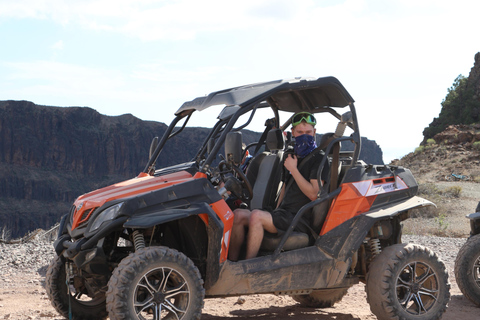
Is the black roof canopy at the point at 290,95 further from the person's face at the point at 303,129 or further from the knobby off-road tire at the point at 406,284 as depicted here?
the knobby off-road tire at the point at 406,284

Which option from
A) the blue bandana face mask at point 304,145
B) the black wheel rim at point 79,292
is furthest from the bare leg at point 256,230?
the black wheel rim at point 79,292

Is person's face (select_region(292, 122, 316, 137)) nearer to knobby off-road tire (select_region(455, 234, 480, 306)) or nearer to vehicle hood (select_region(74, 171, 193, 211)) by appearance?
vehicle hood (select_region(74, 171, 193, 211))

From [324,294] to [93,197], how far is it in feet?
11.1

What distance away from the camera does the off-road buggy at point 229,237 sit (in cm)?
529

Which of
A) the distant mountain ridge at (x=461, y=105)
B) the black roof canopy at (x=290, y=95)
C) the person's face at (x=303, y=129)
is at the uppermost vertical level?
the distant mountain ridge at (x=461, y=105)

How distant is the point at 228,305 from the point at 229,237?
2295 mm

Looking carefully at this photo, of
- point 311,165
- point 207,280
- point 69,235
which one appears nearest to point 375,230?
point 311,165

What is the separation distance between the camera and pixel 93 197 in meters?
5.69

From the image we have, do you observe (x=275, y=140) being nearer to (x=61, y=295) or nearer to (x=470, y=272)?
(x=61, y=295)

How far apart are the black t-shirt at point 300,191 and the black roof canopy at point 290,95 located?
73 centimetres

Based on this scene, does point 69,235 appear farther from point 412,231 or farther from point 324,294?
point 412,231

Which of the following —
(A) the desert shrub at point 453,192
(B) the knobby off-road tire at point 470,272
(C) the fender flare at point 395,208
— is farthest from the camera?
(A) the desert shrub at point 453,192

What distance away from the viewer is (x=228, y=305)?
7754mm

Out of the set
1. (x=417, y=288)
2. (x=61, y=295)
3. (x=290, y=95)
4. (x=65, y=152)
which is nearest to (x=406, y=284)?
(x=417, y=288)
